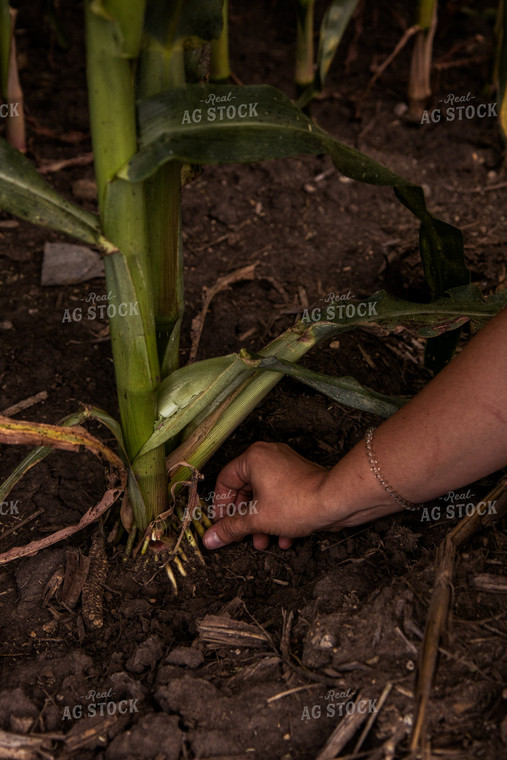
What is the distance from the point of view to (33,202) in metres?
0.91

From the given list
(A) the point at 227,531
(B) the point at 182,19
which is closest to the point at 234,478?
(A) the point at 227,531

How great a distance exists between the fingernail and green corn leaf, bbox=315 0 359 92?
3.67 ft

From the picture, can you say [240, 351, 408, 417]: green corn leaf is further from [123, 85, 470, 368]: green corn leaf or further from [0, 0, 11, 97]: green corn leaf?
[0, 0, 11, 97]: green corn leaf

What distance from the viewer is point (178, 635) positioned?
110 cm

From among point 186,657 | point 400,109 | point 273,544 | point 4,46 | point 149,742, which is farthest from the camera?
point 400,109

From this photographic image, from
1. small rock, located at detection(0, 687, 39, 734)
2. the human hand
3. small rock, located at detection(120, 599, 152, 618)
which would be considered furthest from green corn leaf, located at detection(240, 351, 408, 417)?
small rock, located at detection(0, 687, 39, 734)

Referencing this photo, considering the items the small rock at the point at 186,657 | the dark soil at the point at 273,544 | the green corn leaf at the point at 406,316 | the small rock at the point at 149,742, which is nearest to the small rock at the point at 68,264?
the dark soil at the point at 273,544

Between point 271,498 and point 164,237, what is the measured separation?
418mm

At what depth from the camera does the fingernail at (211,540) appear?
1218mm

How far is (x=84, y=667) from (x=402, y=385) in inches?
A: 32.2

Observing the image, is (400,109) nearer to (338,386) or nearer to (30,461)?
(338,386)

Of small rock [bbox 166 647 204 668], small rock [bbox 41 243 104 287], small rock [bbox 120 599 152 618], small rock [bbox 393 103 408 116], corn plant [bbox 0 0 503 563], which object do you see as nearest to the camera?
corn plant [bbox 0 0 503 563]

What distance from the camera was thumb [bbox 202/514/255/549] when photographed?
3.84 ft

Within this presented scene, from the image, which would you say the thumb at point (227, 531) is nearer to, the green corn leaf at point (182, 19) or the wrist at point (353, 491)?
the wrist at point (353, 491)
